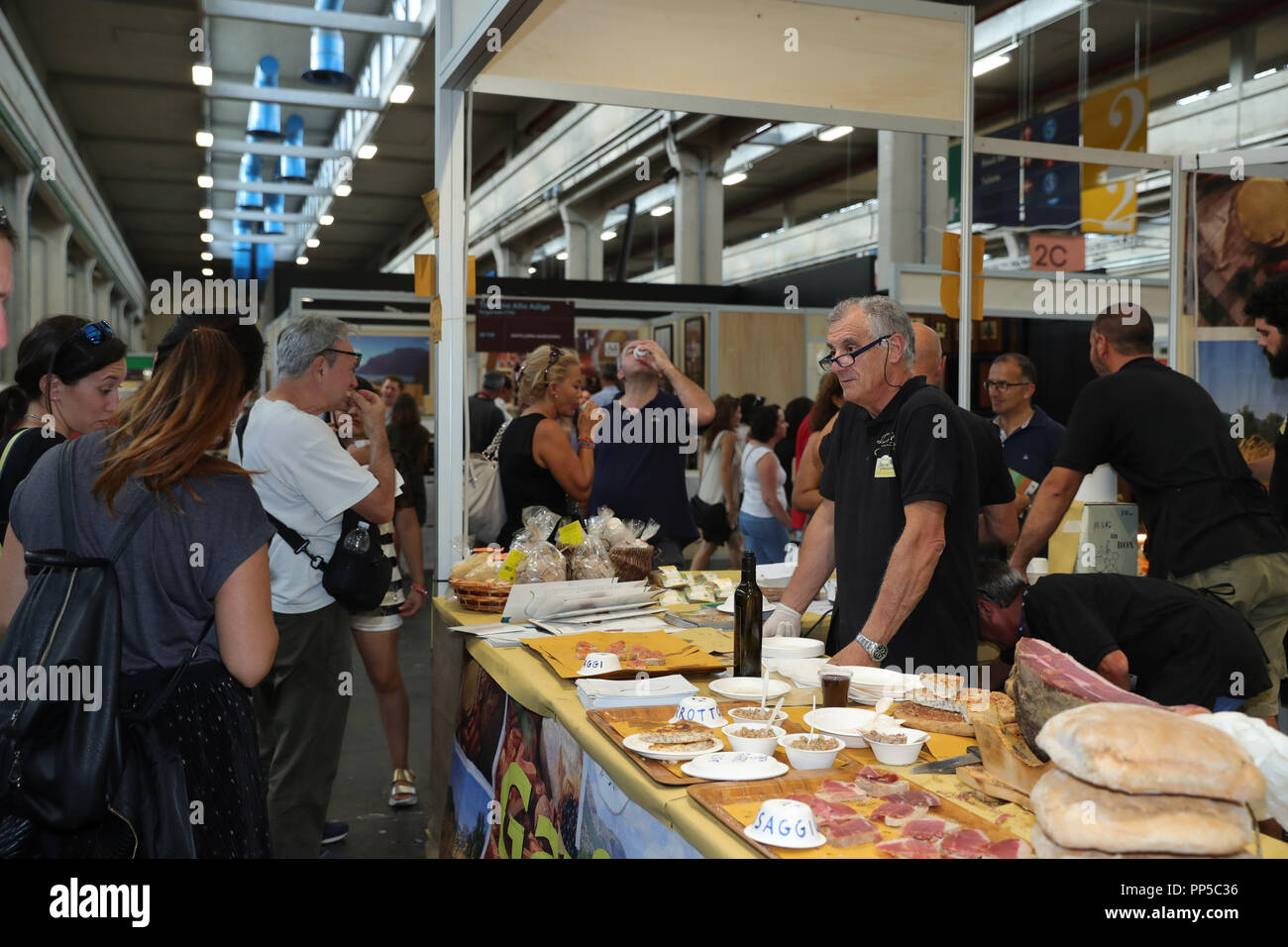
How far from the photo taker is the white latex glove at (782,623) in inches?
104

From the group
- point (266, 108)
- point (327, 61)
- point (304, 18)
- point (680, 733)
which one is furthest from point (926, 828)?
point (266, 108)

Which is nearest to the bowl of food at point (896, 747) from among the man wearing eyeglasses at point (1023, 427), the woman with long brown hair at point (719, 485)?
the man wearing eyeglasses at point (1023, 427)

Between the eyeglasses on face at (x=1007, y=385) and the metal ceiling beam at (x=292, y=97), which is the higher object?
the metal ceiling beam at (x=292, y=97)

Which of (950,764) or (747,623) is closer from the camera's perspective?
(950,764)

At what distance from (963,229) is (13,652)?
9.88ft

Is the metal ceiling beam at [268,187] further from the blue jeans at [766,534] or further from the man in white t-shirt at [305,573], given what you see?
the man in white t-shirt at [305,573]

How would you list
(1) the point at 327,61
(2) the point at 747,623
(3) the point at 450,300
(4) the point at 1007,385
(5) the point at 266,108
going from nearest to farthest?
(2) the point at 747,623 < (3) the point at 450,300 < (4) the point at 1007,385 < (1) the point at 327,61 < (5) the point at 266,108

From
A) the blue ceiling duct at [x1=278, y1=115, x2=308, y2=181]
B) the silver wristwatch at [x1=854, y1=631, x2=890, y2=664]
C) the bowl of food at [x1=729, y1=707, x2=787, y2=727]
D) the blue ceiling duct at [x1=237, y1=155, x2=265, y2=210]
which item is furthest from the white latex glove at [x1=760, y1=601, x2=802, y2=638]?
the blue ceiling duct at [x1=237, y1=155, x2=265, y2=210]

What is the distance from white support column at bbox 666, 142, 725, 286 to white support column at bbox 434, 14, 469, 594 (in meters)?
8.75

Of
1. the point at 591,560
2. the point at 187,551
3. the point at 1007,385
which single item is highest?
the point at 1007,385

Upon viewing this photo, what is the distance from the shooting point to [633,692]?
6.89ft

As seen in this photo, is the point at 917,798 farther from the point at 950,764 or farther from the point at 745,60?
the point at 745,60

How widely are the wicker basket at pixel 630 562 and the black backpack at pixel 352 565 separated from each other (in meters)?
0.71

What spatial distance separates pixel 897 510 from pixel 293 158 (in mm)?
14617
